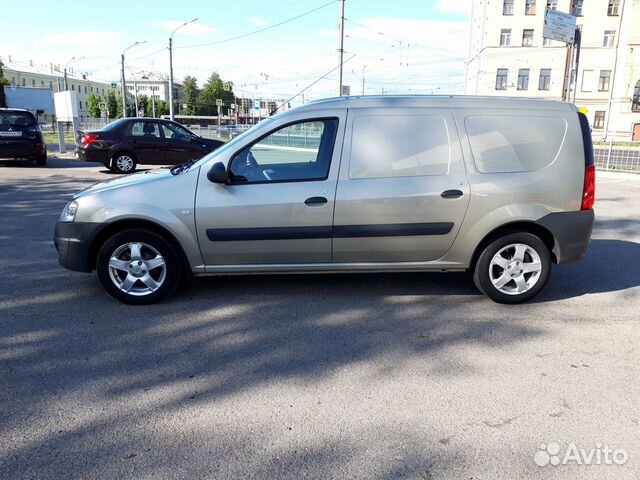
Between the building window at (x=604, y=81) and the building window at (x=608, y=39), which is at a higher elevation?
the building window at (x=608, y=39)

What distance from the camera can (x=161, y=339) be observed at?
3953 millimetres

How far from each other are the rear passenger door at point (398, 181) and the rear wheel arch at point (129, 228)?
1.36 m

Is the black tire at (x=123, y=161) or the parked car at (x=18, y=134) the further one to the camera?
the parked car at (x=18, y=134)

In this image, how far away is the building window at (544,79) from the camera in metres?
55.2

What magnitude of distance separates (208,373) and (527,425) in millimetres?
1967

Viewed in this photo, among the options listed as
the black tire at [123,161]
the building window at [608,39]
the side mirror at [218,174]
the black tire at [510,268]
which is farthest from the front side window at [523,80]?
the side mirror at [218,174]

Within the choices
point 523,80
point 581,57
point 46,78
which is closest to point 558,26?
point 523,80

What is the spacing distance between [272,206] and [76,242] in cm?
174

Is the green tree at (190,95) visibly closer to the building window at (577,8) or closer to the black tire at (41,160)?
the building window at (577,8)

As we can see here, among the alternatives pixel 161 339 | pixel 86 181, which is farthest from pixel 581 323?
pixel 86 181

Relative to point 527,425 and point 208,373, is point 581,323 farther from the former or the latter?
point 208,373

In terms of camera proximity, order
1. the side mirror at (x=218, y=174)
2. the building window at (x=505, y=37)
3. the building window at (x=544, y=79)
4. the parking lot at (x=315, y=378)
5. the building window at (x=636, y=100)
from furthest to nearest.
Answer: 1. the building window at (x=544, y=79)
2. the building window at (x=505, y=37)
3. the building window at (x=636, y=100)
4. the side mirror at (x=218, y=174)
5. the parking lot at (x=315, y=378)

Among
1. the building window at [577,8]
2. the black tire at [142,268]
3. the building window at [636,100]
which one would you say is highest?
the building window at [577,8]

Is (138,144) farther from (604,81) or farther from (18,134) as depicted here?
(604,81)
